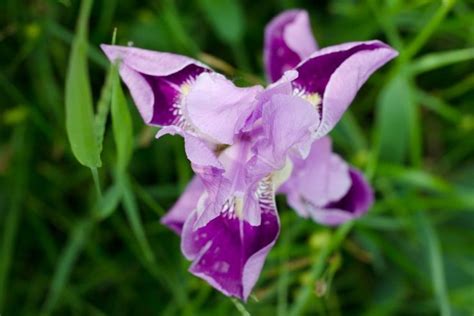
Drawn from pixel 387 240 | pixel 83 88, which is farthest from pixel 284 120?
pixel 387 240

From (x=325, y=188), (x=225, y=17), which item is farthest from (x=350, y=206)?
(x=225, y=17)

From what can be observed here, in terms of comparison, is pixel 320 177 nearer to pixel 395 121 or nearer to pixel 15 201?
pixel 395 121

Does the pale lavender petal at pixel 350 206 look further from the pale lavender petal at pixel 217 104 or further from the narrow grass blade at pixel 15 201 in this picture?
the narrow grass blade at pixel 15 201

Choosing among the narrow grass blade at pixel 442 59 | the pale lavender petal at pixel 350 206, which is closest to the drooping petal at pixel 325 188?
the pale lavender petal at pixel 350 206

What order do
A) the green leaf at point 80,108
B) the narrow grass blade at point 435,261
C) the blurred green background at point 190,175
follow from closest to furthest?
1. the green leaf at point 80,108
2. the narrow grass blade at point 435,261
3. the blurred green background at point 190,175

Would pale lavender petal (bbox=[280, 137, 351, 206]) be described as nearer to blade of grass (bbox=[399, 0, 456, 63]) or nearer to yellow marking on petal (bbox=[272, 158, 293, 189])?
yellow marking on petal (bbox=[272, 158, 293, 189])

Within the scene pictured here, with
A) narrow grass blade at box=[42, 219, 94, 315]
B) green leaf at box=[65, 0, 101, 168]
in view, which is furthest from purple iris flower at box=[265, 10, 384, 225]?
narrow grass blade at box=[42, 219, 94, 315]
